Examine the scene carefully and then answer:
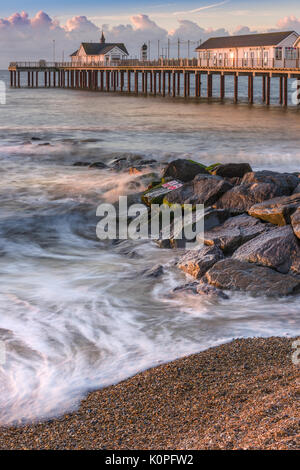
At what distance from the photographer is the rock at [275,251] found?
23.7 ft

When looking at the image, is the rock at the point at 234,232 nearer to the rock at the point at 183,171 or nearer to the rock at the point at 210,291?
the rock at the point at 210,291

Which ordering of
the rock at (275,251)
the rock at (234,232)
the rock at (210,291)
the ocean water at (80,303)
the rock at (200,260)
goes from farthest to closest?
the rock at (234,232) < the rock at (200,260) < the rock at (275,251) < the rock at (210,291) < the ocean water at (80,303)

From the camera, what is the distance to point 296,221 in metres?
7.75

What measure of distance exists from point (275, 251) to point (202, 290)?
1152 millimetres

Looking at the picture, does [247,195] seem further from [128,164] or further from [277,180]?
[128,164]

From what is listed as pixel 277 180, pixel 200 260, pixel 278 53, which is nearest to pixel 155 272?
pixel 200 260

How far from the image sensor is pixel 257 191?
32.1 feet

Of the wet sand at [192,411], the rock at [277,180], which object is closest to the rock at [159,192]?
the rock at [277,180]

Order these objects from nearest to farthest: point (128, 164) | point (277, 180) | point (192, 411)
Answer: point (192, 411) → point (277, 180) → point (128, 164)

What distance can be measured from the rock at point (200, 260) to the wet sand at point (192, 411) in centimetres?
245

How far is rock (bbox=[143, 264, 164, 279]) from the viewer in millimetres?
7825

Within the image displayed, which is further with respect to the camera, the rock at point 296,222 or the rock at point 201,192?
the rock at point 201,192

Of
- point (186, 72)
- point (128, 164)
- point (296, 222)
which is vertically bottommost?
point (296, 222)
